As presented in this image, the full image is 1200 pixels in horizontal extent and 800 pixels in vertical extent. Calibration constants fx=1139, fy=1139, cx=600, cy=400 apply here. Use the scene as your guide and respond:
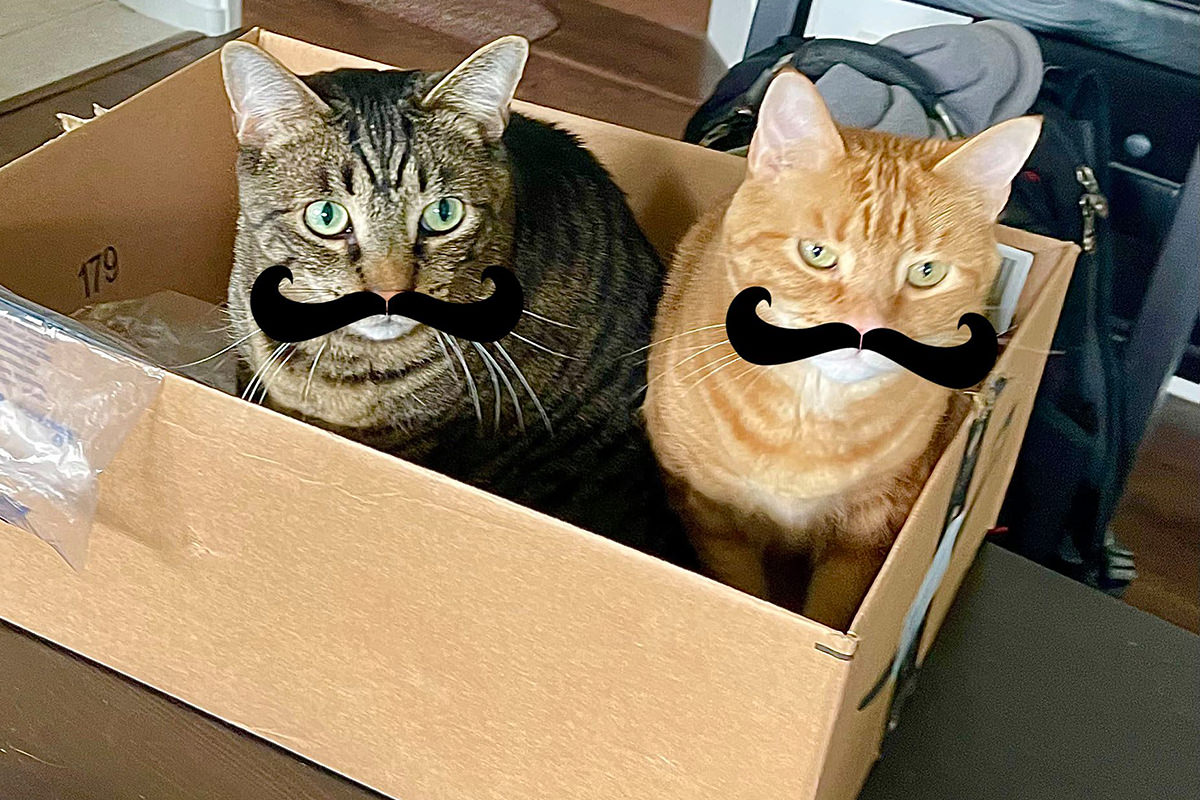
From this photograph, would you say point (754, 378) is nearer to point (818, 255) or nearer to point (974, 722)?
point (818, 255)

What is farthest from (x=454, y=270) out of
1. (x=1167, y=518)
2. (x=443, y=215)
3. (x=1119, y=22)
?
(x=1167, y=518)

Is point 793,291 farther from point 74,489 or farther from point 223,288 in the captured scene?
point 223,288

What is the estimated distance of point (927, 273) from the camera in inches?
29.9

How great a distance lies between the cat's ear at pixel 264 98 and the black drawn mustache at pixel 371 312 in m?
0.11

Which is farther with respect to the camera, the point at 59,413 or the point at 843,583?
the point at 843,583

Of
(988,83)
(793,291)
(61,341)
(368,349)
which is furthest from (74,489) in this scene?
(988,83)

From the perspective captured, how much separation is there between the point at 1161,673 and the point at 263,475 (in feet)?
2.27

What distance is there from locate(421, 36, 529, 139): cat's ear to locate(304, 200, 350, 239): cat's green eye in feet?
0.34

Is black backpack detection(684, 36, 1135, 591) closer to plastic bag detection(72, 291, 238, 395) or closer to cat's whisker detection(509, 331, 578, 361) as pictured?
cat's whisker detection(509, 331, 578, 361)

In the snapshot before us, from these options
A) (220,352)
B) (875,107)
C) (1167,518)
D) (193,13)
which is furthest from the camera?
(193,13)

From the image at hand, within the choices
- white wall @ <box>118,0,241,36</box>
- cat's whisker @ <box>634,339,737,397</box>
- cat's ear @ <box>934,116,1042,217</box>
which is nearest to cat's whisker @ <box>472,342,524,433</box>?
cat's whisker @ <box>634,339,737,397</box>

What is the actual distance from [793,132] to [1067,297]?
75 centimetres

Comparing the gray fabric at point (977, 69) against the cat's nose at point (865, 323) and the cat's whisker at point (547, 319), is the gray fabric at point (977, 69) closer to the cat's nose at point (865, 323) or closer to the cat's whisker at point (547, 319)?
the cat's whisker at point (547, 319)

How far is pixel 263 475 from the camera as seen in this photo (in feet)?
2.14
